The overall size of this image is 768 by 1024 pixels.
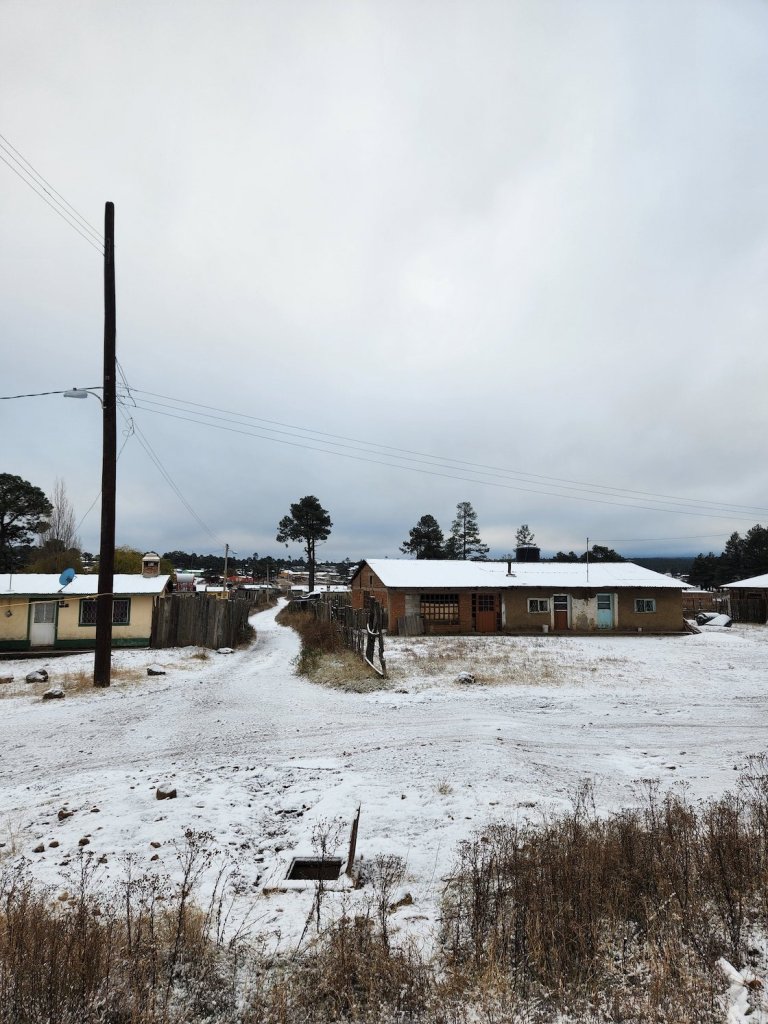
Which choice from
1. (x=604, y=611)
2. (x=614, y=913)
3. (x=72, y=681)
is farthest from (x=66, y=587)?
(x=604, y=611)

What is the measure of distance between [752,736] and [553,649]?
43.0 ft

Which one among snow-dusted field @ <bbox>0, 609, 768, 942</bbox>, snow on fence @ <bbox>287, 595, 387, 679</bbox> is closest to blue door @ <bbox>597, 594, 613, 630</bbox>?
snow-dusted field @ <bbox>0, 609, 768, 942</bbox>

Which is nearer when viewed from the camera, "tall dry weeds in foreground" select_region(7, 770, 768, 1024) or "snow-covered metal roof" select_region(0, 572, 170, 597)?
"tall dry weeds in foreground" select_region(7, 770, 768, 1024)

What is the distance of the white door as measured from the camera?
2180cm

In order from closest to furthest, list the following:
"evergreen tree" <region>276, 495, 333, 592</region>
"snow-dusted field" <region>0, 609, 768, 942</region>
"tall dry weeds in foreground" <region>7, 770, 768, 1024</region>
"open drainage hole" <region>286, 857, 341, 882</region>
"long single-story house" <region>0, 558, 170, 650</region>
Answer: "tall dry weeds in foreground" <region>7, 770, 768, 1024</region>, "open drainage hole" <region>286, 857, 341, 882</region>, "snow-dusted field" <region>0, 609, 768, 942</region>, "long single-story house" <region>0, 558, 170, 650</region>, "evergreen tree" <region>276, 495, 333, 592</region>

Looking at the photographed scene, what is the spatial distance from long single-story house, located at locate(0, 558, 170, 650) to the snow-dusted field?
4594 mm

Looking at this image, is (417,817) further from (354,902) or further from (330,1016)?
(330,1016)

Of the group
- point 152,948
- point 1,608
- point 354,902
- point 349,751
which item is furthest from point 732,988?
point 1,608

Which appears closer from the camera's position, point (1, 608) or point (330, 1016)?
point (330, 1016)

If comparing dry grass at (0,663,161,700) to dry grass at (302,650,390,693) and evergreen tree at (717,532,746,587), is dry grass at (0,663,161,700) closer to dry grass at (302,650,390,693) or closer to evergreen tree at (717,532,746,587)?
dry grass at (302,650,390,693)

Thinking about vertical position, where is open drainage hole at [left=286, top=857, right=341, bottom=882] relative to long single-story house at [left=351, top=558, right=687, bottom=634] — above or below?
below

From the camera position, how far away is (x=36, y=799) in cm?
700

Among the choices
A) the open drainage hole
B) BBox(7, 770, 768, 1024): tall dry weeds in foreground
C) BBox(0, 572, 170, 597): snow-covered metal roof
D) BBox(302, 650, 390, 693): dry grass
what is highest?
BBox(0, 572, 170, 597): snow-covered metal roof

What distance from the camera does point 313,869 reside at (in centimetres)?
530
